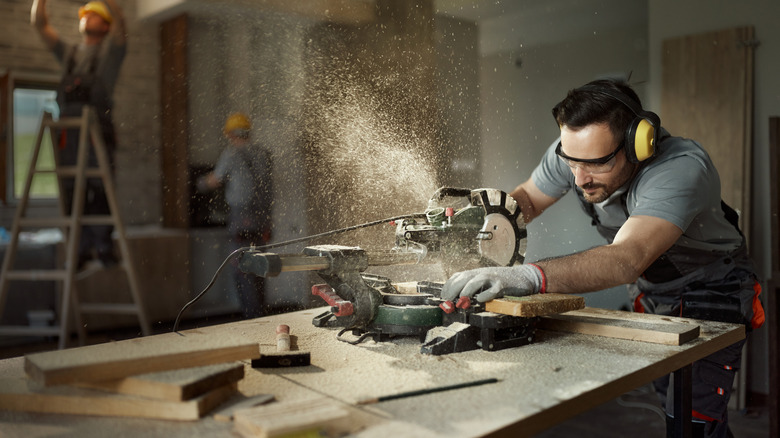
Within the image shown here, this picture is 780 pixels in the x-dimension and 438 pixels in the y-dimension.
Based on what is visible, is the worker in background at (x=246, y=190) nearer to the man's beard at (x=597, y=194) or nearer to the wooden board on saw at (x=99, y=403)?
the man's beard at (x=597, y=194)

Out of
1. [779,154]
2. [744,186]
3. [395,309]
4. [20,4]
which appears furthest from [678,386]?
[20,4]

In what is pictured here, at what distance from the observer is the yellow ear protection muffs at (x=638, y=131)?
183 centimetres

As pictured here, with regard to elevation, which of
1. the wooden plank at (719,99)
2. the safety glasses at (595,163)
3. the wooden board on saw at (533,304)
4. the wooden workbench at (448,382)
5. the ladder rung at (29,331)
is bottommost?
the ladder rung at (29,331)

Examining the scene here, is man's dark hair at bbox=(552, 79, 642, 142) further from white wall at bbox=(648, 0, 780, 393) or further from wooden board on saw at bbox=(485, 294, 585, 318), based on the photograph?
white wall at bbox=(648, 0, 780, 393)

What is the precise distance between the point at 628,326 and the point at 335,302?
81 centimetres

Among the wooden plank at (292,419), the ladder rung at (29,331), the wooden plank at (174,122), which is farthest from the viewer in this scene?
the wooden plank at (174,122)

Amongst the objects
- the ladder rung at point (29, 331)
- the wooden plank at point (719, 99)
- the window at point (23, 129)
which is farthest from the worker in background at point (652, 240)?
the window at point (23, 129)

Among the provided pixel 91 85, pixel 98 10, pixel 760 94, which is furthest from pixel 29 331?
pixel 760 94

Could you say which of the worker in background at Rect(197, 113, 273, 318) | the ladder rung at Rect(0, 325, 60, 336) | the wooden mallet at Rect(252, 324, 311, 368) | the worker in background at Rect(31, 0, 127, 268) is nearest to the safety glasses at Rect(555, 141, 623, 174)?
the wooden mallet at Rect(252, 324, 311, 368)

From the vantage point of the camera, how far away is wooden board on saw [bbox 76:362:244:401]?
3.33 feet

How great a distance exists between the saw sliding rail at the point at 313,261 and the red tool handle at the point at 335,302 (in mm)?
86

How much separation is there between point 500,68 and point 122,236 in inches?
123

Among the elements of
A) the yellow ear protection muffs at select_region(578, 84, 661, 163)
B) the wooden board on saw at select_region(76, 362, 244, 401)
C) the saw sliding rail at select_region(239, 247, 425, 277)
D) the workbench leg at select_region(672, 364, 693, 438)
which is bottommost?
the workbench leg at select_region(672, 364, 693, 438)

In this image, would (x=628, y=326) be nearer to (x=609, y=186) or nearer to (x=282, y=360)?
(x=609, y=186)
